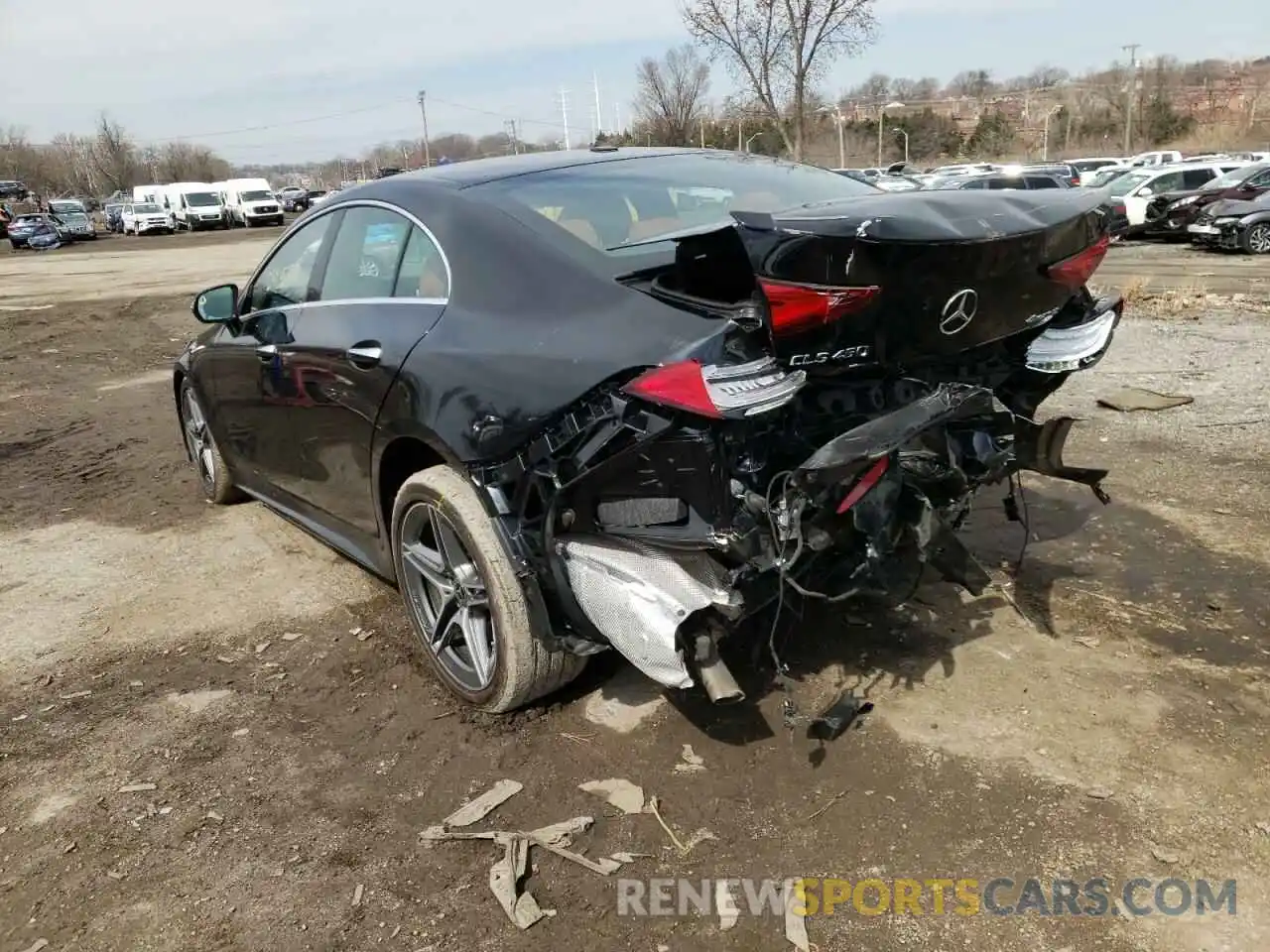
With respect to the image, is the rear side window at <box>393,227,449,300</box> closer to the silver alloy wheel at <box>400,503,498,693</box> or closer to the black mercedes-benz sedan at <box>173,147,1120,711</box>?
the black mercedes-benz sedan at <box>173,147,1120,711</box>

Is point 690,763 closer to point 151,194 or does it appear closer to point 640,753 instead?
point 640,753

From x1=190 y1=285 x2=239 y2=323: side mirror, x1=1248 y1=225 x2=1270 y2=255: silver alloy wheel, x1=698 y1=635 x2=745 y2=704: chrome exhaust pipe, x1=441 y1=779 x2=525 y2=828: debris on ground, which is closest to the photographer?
x1=698 y1=635 x2=745 y2=704: chrome exhaust pipe

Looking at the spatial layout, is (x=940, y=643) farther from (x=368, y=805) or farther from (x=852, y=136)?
(x=852, y=136)

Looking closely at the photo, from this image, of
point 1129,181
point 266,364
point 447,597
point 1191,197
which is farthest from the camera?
point 1129,181

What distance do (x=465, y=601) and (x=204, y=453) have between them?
320 centimetres

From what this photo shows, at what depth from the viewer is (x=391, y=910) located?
7.89 ft

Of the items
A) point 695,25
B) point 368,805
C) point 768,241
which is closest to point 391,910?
point 368,805

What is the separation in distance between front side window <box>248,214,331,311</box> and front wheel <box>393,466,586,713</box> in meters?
1.29

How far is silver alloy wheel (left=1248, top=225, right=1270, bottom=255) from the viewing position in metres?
17.0

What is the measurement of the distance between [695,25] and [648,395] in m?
30.7

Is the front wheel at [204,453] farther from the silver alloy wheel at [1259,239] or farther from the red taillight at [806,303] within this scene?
the silver alloy wheel at [1259,239]

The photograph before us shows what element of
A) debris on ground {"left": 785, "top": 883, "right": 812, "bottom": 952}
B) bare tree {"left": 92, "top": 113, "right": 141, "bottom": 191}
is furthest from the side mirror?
bare tree {"left": 92, "top": 113, "right": 141, "bottom": 191}

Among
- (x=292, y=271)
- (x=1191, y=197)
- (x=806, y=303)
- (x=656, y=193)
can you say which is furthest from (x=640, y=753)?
(x=1191, y=197)

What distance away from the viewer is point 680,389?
2330mm
